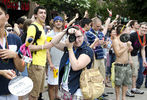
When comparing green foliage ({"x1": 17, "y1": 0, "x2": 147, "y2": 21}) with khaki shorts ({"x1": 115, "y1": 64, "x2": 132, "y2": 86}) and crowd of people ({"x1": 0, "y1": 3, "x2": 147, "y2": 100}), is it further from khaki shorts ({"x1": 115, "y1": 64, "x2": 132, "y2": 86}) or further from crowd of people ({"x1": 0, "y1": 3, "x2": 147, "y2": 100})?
khaki shorts ({"x1": 115, "y1": 64, "x2": 132, "y2": 86})

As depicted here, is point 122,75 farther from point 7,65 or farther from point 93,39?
point 7,65

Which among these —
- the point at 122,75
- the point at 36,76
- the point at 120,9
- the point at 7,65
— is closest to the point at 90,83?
the point at 7,65

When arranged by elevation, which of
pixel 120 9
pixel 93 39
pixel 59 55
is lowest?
pixel 59 55

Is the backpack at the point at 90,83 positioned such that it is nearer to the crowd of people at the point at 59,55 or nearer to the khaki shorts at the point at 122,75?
the crowd of people at the point at 59,55

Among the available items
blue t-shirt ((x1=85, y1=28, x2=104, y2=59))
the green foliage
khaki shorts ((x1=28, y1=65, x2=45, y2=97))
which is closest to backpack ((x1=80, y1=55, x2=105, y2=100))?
khaki shorts ((x1=28, y1=65, x2=45, y2=97))

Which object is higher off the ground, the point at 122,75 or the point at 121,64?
the point at 121,64

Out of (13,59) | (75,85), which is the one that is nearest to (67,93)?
(75,85)

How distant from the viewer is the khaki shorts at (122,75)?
208 inches

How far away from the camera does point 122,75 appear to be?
5.27 m

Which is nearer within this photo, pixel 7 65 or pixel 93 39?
pixel 7 65

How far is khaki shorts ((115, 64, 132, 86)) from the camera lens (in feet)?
17.3

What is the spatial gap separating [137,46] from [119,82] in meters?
2.03

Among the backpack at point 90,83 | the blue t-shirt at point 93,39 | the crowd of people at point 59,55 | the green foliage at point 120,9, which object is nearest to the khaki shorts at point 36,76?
the crowd of people at point 59,55

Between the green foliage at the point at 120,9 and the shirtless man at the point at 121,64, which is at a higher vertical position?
the green foliage at the point at 120,9
